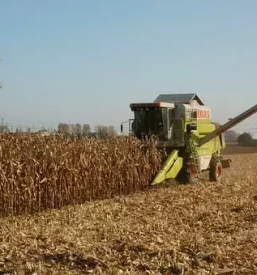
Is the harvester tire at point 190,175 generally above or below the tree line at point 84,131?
below

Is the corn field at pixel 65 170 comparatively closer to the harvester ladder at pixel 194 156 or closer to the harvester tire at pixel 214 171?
the harvester ladder at pixel 194 156

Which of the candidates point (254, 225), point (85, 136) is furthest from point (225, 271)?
point (85, 136)

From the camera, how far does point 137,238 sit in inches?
279

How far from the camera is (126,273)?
17.5 feet

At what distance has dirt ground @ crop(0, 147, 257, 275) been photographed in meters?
5.59

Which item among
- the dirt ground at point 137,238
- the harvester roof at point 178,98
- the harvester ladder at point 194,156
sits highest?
the harvester roof at point 178,98

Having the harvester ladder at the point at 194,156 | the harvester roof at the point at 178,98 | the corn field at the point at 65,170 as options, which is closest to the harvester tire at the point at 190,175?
the harvester ladder at the point at 194,156

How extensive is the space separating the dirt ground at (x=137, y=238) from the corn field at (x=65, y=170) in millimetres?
592

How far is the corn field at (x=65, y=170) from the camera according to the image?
10336 millimetres

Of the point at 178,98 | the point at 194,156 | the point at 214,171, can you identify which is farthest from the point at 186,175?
the point at 178,98

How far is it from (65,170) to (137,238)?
4800 millimetres

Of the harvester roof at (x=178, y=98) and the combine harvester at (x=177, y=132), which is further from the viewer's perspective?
the harvester roof at (x=178, y=98)

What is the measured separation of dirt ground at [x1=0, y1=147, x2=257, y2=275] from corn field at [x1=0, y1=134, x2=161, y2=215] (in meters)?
0.59

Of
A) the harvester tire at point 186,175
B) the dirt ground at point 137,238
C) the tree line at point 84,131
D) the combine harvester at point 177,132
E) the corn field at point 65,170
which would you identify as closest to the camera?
the dirt ground at point 137,238
